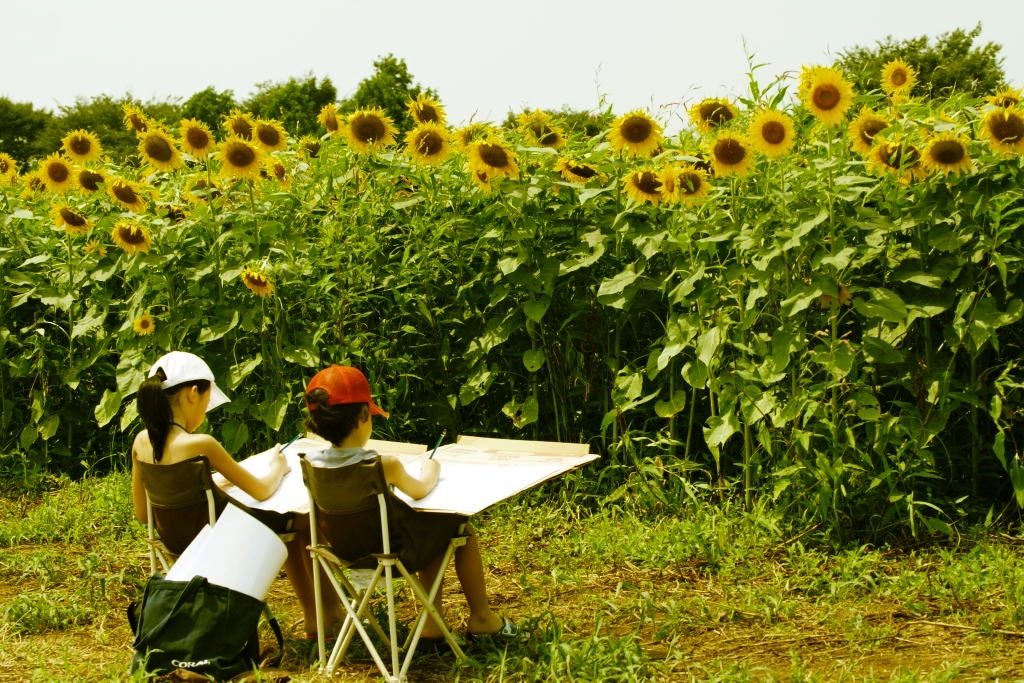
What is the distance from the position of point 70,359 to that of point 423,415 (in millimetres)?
2049

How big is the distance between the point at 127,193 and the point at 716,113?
2.81 meters

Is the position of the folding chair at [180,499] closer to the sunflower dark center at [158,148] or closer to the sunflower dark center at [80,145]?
the sunflower dark center at [158,148]

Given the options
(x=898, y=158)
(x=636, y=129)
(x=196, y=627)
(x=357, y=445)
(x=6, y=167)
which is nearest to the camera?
(x=196, y=627)

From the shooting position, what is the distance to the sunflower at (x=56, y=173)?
19.3ft

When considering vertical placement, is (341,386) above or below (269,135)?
below

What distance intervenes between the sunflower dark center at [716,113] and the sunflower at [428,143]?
1160mm

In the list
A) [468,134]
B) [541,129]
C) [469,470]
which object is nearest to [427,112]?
[468,134]

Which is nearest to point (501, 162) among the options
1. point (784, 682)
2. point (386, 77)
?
point (784, 682)

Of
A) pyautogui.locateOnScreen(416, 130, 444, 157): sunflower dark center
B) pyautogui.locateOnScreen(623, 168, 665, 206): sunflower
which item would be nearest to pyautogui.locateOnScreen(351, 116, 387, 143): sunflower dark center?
pyautogui.locateOnScreen(416, 130, 444, 157): sunflower dark center

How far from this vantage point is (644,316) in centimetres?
510

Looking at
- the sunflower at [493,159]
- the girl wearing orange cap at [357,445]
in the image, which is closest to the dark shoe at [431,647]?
the girl wearing orange cap at [357,445]

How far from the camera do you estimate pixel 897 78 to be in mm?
4918

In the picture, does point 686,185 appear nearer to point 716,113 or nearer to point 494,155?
point 716,113

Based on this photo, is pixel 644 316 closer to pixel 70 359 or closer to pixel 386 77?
pixel 70 359
